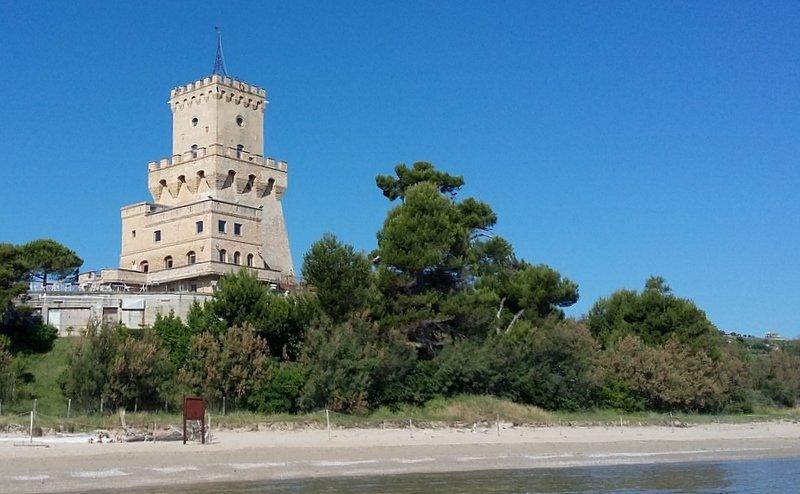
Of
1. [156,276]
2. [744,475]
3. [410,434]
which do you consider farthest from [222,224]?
[744,475]

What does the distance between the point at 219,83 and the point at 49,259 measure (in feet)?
52.1

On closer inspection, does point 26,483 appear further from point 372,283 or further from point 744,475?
point 372,283

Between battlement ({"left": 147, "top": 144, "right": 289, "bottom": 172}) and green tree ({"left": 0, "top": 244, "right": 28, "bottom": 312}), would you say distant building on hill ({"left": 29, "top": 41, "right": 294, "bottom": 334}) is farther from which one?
green tree ({"left": 0, "top": 244, "right": 28, "bottom": 312})

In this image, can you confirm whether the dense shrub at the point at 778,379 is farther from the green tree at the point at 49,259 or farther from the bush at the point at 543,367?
the green tree at the point at 49,259

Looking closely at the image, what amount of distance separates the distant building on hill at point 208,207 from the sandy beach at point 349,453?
2227 centimetres

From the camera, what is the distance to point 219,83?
58812 millimetres

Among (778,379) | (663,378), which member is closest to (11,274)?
(663,378)

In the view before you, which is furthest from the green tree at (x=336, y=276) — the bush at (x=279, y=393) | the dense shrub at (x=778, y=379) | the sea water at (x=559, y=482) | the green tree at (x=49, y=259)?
the dense shrub at (x=778, y=379)

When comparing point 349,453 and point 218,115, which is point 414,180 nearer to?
point 218,115

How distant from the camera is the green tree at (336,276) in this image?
121ft

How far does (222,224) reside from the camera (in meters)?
55.0

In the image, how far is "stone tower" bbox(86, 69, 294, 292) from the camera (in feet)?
176

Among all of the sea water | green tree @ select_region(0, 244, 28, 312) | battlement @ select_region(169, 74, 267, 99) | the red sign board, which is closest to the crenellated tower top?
battlement @ select_region(169, 74, 267, 99)

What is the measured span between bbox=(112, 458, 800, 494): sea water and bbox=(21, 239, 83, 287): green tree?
108ft
